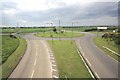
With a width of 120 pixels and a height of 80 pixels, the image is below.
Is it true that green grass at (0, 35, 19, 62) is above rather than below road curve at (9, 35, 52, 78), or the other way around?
above

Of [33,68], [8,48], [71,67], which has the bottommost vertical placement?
[33,68]

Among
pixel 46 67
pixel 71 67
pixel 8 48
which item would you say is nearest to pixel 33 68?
pixel 46 67

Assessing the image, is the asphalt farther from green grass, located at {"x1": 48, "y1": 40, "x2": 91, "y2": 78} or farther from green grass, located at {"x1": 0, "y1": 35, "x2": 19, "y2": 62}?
green grass, located at {"x1": 0, "y1": 35, "x2": 19, "y2": 62}

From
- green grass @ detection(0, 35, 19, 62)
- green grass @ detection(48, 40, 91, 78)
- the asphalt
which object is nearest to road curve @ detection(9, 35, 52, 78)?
the asphalt

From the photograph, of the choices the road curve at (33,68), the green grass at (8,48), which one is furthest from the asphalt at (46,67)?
the green grass at (8,48)

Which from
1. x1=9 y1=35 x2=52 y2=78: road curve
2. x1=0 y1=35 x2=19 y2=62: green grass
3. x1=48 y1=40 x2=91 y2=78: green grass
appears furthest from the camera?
x1=0 y1=35 x2=19 y2=62: green grass

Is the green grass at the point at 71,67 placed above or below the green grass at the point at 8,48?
below

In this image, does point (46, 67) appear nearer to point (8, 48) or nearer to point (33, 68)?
point (33, 68)

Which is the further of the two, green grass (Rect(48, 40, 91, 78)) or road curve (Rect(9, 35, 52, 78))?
road curve (Rect(9, 35, 52, 78))

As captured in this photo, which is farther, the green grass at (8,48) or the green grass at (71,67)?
the green grass at (8,48)

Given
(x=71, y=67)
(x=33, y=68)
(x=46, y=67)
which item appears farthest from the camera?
(x=46, y=67)

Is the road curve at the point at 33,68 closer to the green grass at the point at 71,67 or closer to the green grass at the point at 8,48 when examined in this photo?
the green grass at the point at 71,67

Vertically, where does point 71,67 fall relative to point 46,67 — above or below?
above

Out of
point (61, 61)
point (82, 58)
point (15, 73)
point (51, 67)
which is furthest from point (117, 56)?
point (15, 73)
